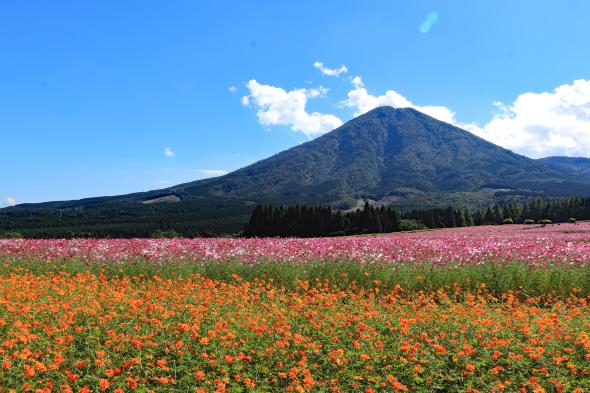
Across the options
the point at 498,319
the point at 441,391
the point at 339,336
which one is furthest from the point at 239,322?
the point at 498,319

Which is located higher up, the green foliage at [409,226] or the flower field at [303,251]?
the flower field at [303,251]

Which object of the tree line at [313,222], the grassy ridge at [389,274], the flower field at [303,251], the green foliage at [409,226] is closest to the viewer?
the grassy ridge at [389,274]

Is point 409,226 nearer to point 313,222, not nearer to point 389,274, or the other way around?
point 313,222

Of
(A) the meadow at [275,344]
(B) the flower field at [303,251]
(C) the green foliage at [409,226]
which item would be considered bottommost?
(C) the green foliage at [409,226]

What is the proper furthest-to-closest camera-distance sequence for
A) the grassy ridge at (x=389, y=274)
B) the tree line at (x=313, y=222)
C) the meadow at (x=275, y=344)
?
the tree line at (x=313, y=222) → the grassy ridge at (x=389, y=274) → the meadow at (x=275, y=344)

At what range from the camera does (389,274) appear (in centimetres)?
1165

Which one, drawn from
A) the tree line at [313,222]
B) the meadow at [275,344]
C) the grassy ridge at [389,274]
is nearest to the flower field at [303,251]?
the grassy ridge at [389,274]

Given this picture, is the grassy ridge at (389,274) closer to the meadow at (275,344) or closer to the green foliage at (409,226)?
the meadow at (275,344)

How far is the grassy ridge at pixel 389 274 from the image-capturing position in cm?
1120

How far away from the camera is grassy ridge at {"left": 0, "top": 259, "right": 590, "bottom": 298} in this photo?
11203 mm

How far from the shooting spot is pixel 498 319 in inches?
289

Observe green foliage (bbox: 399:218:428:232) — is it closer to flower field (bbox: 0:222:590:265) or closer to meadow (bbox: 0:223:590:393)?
flower field (bbox: 0:222:590:265)

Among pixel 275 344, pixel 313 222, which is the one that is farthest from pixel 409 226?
pixel 275 344

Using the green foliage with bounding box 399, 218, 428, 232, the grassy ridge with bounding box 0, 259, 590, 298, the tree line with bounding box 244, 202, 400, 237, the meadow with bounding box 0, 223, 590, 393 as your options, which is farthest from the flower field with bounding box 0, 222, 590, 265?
the green foliage with bounding box 399, 218, 428, 232
